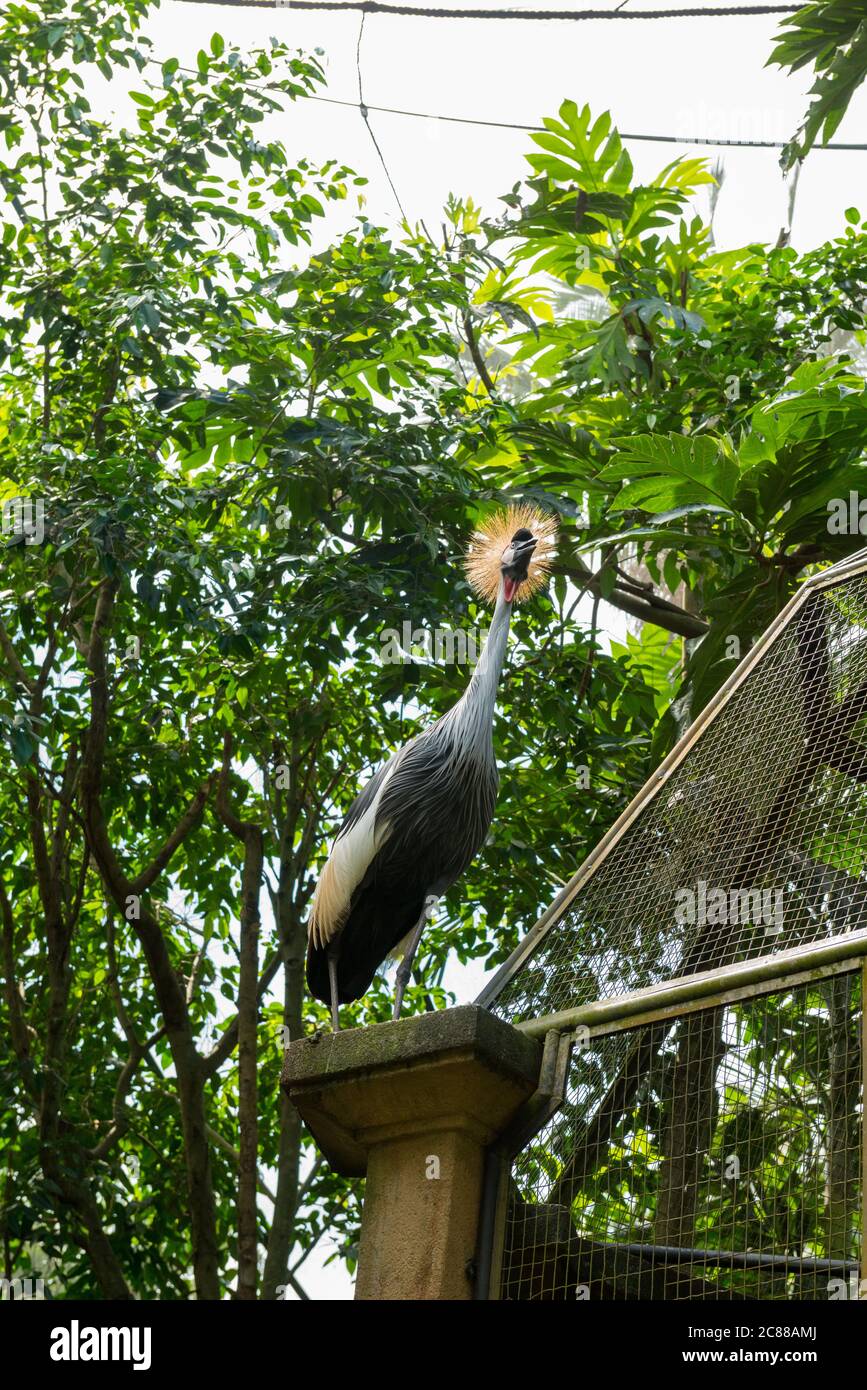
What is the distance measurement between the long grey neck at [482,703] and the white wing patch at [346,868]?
27 centimetres

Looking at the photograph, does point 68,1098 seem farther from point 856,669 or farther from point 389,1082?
point 856,669

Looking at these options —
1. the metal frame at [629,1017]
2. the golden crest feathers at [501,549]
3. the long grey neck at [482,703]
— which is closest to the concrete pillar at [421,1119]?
the metal frame at [629,1017]

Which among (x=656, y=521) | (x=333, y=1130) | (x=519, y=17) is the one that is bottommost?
(x=333, y=1130)

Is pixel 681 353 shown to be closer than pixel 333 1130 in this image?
No

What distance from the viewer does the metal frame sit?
3.43m

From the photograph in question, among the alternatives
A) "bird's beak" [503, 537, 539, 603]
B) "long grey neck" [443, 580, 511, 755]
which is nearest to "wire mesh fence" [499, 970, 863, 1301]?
"long grey neck" [443, 580, 511, 755]

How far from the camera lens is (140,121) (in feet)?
26.9

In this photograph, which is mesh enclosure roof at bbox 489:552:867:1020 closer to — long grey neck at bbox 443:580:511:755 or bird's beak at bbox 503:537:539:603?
long grey neck at bbox 443:580:511:755

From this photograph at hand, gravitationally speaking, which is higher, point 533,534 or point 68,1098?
point 533,534

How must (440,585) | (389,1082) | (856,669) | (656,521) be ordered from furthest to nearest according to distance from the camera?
(440,585), (656,521), (856,669), (389,1082)

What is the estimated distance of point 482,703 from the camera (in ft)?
17.7

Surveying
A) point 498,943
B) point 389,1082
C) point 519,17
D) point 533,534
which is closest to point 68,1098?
point 498,943

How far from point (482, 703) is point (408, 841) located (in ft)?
1.78
